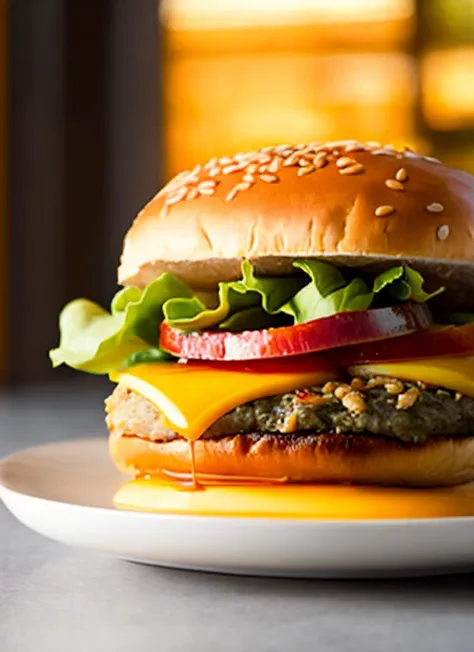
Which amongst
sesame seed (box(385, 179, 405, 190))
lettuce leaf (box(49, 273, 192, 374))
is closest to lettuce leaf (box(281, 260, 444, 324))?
sesame seed (box(385, 179, 405, 190))

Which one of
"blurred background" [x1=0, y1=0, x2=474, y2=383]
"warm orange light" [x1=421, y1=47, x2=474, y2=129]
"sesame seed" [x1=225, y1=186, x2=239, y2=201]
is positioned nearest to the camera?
"sesame seed" [x1=225, y1=186, x2=239, y2=201]

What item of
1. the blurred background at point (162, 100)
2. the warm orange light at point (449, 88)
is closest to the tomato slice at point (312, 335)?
the blurred background at point (162, 100)

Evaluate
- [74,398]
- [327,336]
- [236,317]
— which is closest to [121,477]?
[236,317]

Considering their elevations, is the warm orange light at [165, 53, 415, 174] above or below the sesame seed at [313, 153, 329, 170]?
below

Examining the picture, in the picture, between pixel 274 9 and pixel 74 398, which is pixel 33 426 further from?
pixel 274 9

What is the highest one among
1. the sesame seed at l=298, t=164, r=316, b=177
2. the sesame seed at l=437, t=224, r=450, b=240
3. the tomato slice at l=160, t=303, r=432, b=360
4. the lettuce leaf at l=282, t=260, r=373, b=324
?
the sesame seed at l=298, t=164, r=316, b=177

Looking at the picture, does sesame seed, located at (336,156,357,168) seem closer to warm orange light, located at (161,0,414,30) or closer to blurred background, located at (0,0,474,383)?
blurred background, located at (0,0,474,383)

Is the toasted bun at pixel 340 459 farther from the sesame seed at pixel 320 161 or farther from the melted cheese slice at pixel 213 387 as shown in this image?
the sesame seed at pixel 320 161
